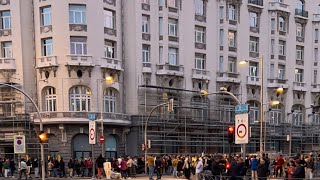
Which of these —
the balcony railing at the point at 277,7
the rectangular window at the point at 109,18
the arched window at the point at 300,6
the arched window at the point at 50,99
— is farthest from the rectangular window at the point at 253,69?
the arched window at the point at 50,99

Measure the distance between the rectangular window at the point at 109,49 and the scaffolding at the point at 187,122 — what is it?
4390 mm

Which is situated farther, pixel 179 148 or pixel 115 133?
pixel 179 148

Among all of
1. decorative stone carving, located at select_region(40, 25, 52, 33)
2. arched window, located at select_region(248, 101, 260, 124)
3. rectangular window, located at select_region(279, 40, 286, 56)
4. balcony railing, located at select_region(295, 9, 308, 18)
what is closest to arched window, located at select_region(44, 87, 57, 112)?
decorative stone carving, located at select_region(40, 25, 52, 33)

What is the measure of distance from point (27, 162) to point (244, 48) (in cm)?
3048

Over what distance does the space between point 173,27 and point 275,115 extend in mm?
19042

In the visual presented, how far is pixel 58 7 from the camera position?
39125mm

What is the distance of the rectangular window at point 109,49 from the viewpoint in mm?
41531

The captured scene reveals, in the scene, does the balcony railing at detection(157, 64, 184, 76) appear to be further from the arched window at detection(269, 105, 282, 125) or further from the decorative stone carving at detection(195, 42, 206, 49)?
the arched window at detection(269, 105, 282, 125)

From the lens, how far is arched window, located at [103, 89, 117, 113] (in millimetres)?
41191

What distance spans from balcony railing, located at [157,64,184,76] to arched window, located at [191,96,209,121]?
3827 millimetres

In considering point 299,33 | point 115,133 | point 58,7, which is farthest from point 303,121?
point 58,7

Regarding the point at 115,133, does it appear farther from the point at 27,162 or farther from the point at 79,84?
the point at 27,162

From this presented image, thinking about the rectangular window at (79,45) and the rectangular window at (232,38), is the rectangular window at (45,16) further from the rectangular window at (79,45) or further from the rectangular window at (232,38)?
the rectangular window at (232,38)

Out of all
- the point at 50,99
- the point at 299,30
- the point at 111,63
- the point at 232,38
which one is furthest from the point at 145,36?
the point at 299,30
